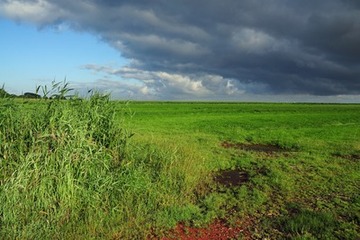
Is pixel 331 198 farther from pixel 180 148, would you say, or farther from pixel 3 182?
pixel 3 182

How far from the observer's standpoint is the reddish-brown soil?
25.4ft

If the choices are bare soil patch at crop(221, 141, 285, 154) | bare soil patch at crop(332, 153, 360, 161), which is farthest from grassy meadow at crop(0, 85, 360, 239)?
bare soil patch at crop(221, 141, 285, 154)

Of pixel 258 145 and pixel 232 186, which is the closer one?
pixel 232 186

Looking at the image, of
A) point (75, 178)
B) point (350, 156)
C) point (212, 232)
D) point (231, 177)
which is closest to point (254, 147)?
point (350, 156)

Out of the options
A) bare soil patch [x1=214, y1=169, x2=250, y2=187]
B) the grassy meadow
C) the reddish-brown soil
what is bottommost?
the reddish-brown soil

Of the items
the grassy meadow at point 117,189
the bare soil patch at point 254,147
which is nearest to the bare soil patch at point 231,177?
the grassy meadow at point 117,189

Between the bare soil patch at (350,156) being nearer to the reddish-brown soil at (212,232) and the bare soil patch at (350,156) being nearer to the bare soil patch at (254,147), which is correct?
the bare soil patch at (254,147)

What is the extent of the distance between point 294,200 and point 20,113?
819cm

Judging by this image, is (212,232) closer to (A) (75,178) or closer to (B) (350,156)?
(A) (75,178)

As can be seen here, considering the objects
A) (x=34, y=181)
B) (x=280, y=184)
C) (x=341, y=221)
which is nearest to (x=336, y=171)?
(x=280, y=184)

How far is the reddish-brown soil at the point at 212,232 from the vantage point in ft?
25.4

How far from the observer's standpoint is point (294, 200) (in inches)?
398

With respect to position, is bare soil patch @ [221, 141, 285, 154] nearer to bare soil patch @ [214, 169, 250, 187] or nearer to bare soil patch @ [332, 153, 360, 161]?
bare soil patch @ [332, 153, 360, 161]

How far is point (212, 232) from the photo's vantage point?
7.98 m
